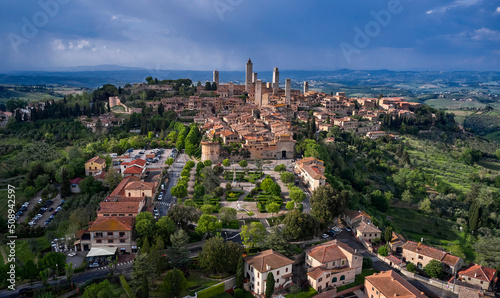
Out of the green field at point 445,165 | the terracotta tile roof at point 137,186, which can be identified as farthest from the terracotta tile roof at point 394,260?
the green field at point 445,165

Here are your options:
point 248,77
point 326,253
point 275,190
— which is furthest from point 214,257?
point 248,77

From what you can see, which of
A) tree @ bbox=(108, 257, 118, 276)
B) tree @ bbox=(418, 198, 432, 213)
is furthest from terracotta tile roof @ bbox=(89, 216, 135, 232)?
tree @ bbox=(418, 198, 432, 213)

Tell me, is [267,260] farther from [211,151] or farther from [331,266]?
[211,151]

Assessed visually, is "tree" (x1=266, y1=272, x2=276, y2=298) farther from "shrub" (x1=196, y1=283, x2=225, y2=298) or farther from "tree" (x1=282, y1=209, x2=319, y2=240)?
"tree" (x1=282, y1=209, x2=319, y2=240)

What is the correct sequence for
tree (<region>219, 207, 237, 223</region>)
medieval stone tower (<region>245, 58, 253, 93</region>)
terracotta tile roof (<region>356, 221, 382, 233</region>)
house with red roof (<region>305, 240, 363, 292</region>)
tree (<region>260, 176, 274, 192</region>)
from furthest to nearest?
medieval stone tower (<region>245, 58, 253, 93</region>), tree (<region>260, 176, 274, 192</region>), terracotta tile roof (<region>356, 221, 382, 233</region>), tree (<region>219, 207, 237, 223</region>), house with red roof (<region>305, 240, 363, 292</region>)

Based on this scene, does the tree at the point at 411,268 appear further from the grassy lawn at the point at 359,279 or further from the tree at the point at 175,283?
the tree at the point at 175,283
